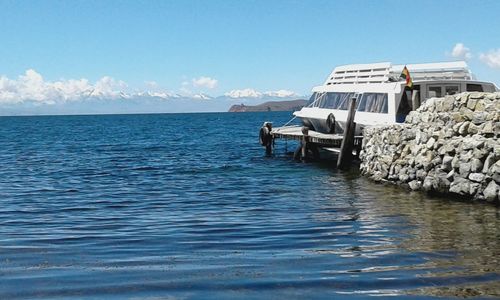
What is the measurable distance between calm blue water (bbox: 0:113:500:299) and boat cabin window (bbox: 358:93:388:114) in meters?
4.73

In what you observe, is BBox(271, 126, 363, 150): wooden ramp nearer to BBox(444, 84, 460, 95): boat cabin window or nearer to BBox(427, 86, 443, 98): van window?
BBox(427, 86, 443, 98): van window

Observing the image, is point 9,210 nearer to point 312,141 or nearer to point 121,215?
point 121,215

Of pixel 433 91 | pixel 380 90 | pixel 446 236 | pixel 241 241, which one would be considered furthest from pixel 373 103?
pixel 241 241

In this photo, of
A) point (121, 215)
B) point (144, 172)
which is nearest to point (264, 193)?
point (121, 215)

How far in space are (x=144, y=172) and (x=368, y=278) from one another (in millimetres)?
20610

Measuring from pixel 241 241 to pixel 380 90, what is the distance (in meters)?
17.0

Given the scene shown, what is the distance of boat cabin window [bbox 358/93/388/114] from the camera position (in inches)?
1041

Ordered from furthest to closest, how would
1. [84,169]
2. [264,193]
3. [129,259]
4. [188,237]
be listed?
[84,169]
[264,193]
[188,237]
[129,259]

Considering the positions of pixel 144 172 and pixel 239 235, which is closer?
pixel 239 235

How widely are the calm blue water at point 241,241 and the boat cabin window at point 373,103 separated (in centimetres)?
473

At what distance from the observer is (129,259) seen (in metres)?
10.0

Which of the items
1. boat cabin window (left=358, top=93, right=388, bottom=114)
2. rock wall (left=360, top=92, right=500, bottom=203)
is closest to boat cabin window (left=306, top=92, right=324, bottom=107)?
boat cabin window (left=358, top=93, right=388, bottom=114)

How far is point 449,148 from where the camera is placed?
55.4 ft

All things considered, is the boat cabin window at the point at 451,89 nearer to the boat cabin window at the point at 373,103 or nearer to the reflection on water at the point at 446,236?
the boat cabin window at the point at 373,103
